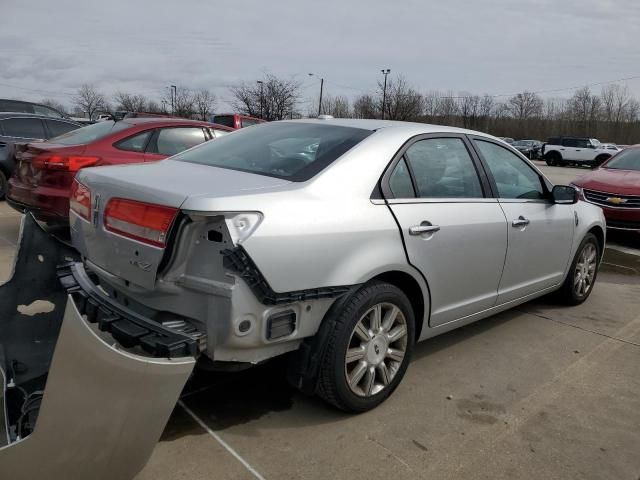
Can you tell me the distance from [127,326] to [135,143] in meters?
4.26

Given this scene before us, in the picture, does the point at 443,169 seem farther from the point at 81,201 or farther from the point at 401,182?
the point at 81,201

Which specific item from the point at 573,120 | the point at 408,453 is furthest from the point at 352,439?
the point at 573,120

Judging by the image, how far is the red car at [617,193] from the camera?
8062 millimetres

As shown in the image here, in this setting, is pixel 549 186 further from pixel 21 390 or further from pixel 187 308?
pixel 21 390

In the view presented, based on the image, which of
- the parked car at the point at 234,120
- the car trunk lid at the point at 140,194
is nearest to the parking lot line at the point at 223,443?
the car trunk lid at the point at 140,194

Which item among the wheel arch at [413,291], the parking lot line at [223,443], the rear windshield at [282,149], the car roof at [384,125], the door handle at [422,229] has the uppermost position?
the car roof at [384,125]

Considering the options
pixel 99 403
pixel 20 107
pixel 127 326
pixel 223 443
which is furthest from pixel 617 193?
pixel 20 107

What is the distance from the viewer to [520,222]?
12.6 ft

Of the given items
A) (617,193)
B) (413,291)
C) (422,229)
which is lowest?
(413,291)

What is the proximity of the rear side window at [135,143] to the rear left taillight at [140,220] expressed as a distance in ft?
11.8

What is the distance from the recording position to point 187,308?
7.93 ft

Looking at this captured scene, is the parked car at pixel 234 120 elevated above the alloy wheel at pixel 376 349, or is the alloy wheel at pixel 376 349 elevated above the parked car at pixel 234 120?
the parked car at pixel 234 120

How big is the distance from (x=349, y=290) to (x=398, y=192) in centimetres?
70

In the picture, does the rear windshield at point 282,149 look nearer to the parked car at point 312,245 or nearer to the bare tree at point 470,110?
the parked car at point 312,245
